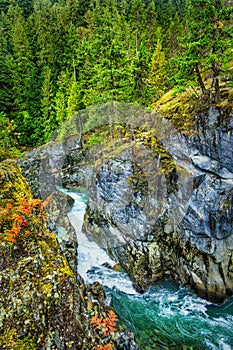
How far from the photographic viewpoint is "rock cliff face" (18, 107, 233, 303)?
12.6m

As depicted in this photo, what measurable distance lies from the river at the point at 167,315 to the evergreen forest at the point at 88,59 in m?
11.2

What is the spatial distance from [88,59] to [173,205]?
27.0m

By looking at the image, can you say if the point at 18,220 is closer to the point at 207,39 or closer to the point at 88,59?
the point at 207,39

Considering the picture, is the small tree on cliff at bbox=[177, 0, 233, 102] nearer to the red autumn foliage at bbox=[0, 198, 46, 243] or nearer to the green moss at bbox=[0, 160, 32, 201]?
the green moss at bbox=[0, 160, 32, 201]

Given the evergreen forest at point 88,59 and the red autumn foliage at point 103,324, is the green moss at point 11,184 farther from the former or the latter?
the evergreen forest at point 88,59

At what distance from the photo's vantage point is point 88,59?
33.3 meters

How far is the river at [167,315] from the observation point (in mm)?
10695

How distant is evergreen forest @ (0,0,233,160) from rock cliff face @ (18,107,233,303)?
313 cm

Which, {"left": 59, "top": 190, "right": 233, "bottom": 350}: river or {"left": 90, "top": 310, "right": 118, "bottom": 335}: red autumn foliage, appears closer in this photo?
{"left": 90, "top": 310, "right": 118, "bottom": 335}: red autumn foliage

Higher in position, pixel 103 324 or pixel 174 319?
pixel 103 324

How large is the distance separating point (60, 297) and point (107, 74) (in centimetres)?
1726

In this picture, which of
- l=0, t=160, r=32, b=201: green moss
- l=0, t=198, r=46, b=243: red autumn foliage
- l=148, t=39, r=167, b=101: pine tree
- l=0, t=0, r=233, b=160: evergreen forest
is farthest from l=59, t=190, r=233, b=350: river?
l=148, t=39, r=167, b=101: pine tree

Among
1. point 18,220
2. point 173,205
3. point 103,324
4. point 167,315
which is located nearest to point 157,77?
point 173,205

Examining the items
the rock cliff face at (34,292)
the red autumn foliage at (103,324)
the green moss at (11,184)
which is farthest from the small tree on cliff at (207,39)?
the red autumn foliage at (103,324)
